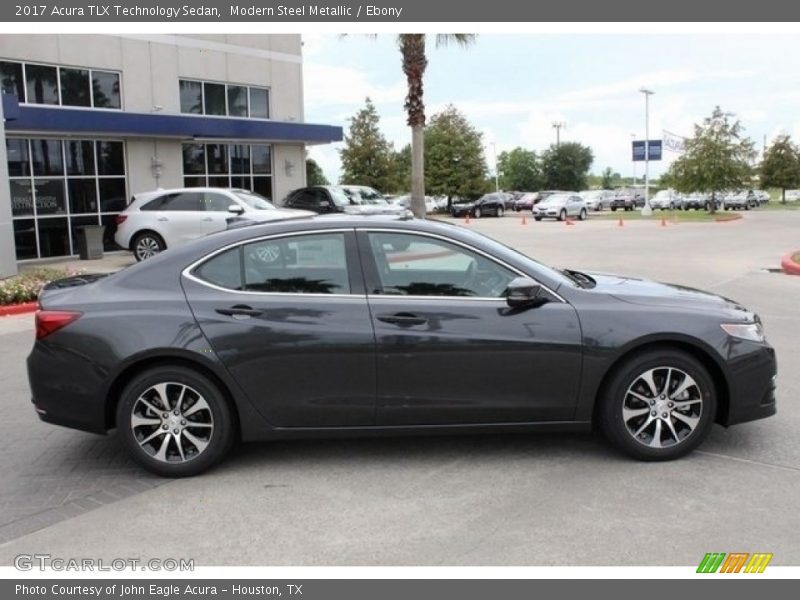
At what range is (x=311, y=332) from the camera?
4641 mm

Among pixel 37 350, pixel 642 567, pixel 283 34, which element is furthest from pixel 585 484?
pixel 283 34

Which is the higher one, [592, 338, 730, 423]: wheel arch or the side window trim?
the side window trim

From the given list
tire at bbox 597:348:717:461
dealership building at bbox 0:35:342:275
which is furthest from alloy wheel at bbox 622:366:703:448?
dealership building at bbox 0:35:342:275

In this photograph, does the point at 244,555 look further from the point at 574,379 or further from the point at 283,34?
the point at 283,34

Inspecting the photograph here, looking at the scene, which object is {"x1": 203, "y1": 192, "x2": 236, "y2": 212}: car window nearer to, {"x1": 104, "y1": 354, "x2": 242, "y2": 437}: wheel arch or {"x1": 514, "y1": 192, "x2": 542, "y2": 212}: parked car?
{"x1": 104, "y1": 354, "x2": 242, "y2": 437}: wheel arch

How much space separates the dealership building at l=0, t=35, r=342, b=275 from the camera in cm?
1878

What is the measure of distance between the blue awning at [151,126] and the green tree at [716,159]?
2550cm

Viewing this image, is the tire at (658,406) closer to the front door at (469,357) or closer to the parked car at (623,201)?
the front door at (469,357)

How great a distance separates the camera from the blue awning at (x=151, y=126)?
17.5m

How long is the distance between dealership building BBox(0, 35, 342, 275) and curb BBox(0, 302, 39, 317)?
375 centimetres

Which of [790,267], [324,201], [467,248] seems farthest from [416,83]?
[467,248]

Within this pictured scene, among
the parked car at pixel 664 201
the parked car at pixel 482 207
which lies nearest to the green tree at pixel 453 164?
the parked car at pixel 482 207

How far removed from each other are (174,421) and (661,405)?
3.01 m

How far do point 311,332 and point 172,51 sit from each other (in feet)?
65.5
